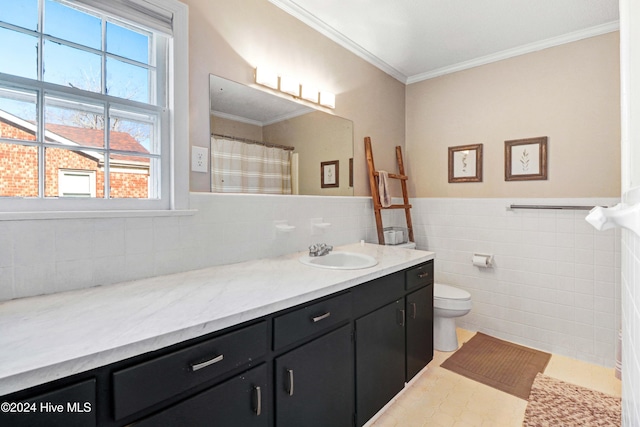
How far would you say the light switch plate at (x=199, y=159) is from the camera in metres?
1.66

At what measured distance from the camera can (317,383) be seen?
1334mm

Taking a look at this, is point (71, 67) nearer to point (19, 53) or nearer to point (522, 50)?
point (19, 53)

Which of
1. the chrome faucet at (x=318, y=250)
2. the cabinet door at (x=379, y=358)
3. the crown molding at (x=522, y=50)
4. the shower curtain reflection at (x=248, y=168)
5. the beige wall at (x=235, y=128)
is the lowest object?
the cabinet door at (x=379, y=358)

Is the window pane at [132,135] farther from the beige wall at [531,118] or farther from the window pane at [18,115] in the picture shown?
the beige wall at [531,118]

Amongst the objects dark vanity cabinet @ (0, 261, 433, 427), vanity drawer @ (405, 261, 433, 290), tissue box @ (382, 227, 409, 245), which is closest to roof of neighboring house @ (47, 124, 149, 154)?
dark vanity cabinet @ (0, 261, 433, 427)

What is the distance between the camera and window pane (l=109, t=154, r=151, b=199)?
1.43m

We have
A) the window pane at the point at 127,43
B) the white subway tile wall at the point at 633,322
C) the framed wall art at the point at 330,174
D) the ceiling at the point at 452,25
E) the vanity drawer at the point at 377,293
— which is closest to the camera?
the white subway tile wall at the point at 633,322

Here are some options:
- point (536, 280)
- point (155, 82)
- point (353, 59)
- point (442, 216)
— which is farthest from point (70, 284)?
point (536, 280)

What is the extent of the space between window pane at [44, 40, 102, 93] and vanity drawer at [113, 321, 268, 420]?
4.00 feet

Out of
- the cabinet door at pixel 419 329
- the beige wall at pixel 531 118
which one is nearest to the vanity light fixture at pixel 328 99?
the beige wall at pixel 531 118

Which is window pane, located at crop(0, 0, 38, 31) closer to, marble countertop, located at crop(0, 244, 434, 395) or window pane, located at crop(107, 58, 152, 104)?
window pane, located at crop(107, 58, 152, 104)

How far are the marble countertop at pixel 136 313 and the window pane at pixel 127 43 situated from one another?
1067 mm

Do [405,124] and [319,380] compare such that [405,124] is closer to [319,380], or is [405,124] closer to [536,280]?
[536,280]

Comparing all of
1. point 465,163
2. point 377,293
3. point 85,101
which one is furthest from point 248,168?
point 465,163
